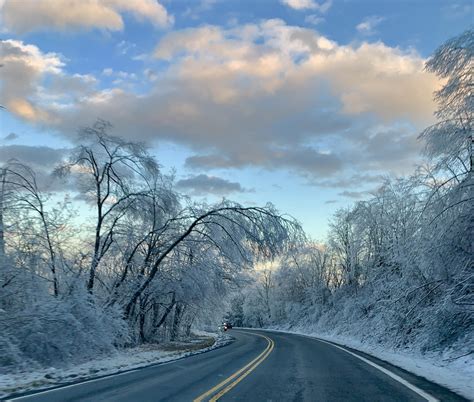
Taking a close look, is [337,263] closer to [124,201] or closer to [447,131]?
[124,201]

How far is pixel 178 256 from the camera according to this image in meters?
24.9

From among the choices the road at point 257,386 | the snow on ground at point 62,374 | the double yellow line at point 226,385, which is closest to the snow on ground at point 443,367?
the road at point 257,386

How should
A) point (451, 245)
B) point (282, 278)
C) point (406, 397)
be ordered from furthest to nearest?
1. point (282, 278)
2. point (451, 245)
3. point (406, 397)

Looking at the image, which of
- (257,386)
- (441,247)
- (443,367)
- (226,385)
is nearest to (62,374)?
(226,385)

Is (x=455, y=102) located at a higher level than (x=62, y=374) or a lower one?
higher

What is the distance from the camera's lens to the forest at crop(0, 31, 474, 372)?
→ 1428 centimetres

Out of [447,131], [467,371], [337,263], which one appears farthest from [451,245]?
[337,263]

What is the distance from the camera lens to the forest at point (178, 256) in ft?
46.9

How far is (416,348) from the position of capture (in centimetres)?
1673

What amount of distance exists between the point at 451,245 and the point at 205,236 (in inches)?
472

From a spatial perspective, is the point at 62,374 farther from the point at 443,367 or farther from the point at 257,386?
the point at 443,367

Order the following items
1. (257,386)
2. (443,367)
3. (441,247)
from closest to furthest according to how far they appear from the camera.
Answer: (257,386) → (443,367) → (441,247)

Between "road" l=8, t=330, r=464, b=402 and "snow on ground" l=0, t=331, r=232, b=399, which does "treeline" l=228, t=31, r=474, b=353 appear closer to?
"road" l=8, t=330, r=464, b=402

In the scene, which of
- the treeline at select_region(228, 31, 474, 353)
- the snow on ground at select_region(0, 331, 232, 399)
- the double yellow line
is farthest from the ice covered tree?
the snow on ground at select_region(0, 331, 232, 399)
